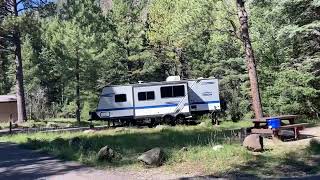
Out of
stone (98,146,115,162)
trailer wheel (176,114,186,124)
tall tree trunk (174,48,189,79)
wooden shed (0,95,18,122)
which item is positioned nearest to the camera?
stone (98,146,115,162)

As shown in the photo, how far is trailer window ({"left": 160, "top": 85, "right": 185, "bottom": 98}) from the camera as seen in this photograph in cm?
2867

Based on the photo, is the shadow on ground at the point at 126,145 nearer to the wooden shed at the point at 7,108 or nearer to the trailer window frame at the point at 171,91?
the trailer window frame at the point at 171,91

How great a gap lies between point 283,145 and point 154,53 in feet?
108

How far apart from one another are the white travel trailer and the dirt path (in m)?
14.4

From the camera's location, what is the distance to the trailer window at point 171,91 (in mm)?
28672

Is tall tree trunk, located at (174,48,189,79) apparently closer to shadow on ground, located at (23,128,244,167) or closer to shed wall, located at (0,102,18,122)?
shed wall, located at (0,102,18,122)

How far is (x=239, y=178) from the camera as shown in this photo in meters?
9.92

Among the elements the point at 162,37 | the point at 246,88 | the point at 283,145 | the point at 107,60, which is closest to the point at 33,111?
the point at 107,60

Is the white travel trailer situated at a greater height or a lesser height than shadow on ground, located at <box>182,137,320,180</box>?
greater

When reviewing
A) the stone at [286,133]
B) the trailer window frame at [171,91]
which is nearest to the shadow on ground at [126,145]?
the stone at [286,133]

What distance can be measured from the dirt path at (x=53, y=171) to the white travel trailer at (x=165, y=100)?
47.3 feet

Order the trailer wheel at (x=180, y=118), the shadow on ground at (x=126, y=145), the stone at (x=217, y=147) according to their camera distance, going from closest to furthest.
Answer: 1. the stone at (x=217, y=147)
2. the shadow on ground at (x=126, y=145)
3. the trailer wheel at (x=180, y=118)

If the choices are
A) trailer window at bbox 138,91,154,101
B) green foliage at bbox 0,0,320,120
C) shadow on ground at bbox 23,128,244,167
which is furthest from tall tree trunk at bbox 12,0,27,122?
shadow on ground at bbox 23,128,244,167

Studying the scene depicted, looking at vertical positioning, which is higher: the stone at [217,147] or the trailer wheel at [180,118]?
the trailer wheel at [180,118]
